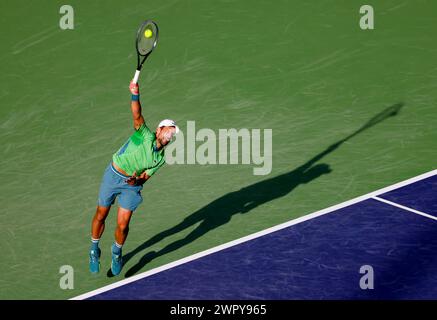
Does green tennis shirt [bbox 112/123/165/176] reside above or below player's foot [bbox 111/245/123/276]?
above

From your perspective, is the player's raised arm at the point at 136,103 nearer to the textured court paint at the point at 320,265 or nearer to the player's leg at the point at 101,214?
the player's leg at the point at 101,214

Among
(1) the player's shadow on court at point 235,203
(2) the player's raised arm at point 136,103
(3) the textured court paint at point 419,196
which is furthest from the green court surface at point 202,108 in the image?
(2) the player's raised arm at point 136,103

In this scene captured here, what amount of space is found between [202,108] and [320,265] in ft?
16.6

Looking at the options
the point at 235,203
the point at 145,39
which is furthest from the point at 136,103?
the point at 235,203

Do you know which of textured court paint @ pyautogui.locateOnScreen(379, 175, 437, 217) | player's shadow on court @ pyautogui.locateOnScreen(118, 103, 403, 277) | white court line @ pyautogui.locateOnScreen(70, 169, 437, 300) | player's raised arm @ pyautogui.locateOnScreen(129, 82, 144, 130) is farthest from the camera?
textured court paint @ pyautogui.locateOnScreen(379, 175, 437, 217)

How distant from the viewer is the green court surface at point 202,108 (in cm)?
1684

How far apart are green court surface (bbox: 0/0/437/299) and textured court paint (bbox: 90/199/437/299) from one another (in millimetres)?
488

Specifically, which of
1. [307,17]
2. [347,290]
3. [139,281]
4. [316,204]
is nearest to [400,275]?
[347,290]

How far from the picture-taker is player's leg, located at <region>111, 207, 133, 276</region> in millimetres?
15141

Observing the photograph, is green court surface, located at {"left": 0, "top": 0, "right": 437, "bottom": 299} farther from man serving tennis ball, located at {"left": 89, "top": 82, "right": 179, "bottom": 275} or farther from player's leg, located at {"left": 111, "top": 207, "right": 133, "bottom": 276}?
man serving tennis ball, located at {"left": 89, "top": 82, "right": 179, "bottom": 275}

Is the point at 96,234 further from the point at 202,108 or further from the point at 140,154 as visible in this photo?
the point at 202,108

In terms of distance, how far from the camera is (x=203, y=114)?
64.1 ft

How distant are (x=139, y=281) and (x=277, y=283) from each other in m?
1.95

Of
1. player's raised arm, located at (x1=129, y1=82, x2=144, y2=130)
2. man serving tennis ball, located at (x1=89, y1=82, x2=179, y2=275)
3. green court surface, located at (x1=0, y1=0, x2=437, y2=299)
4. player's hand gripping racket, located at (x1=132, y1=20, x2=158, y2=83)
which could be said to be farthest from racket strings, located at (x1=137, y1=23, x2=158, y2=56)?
green court surface, located at (x1=0, y1=0, x2=437, y2=299)
